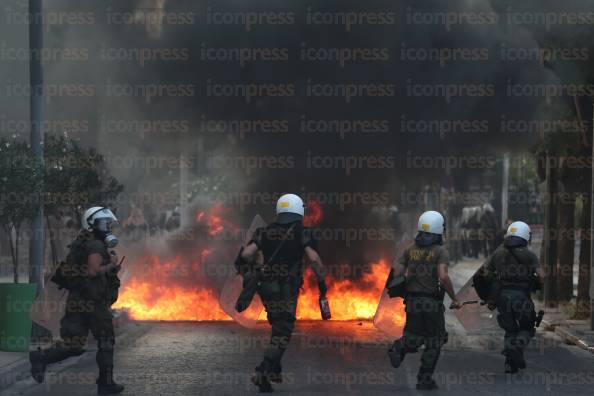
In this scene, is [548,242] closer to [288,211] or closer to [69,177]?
[69,177]

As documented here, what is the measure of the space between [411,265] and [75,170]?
20.0 feet

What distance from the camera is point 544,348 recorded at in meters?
12.8

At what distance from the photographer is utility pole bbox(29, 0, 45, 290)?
11.8 m

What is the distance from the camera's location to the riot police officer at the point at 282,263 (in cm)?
879

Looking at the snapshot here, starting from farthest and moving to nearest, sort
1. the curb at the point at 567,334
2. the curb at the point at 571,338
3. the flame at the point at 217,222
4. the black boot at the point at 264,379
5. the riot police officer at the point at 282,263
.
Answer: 1. the flame at the point at 217,222
2. the curb at the point at 567,334
3. the curb at the point at 571,338
4. the riot police officer at the point at 282,263
5. the black boot at the point at 264,379

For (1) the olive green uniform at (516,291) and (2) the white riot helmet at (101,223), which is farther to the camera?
(1) the olive green uniform at (516,291)

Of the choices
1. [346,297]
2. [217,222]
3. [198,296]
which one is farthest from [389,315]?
[217,222]

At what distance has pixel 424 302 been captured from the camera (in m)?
9.14

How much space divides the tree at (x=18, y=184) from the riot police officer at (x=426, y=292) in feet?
16.0

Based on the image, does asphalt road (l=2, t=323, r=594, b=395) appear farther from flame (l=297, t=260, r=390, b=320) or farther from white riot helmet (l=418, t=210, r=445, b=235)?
flame (l=297, t=260, r=390, b=320)

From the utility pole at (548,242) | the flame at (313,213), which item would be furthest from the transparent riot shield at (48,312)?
the utility pole at (548,242)

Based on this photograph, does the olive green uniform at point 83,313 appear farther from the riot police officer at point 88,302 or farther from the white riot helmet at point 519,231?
the white riot helmet at point 519,231

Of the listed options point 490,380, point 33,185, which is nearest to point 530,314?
point 490,380

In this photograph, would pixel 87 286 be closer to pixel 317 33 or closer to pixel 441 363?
pixel 441 363
